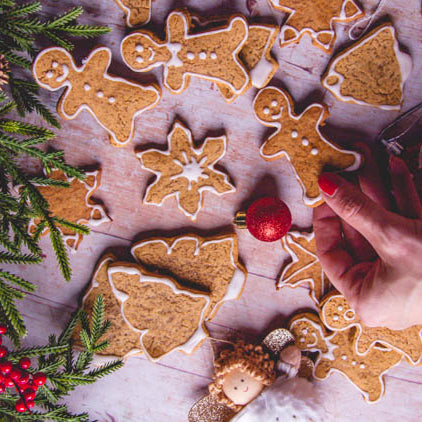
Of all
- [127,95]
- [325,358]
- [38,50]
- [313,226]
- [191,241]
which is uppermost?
[38,50]

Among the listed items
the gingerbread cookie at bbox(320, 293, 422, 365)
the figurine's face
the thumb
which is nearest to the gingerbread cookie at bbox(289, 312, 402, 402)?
the gingerbread cookie at bbox(320, 293, 422, 365)

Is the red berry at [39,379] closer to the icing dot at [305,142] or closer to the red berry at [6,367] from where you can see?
the red berry at [6,367]

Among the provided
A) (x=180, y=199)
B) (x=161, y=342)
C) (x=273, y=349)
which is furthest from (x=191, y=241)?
(x=273, y=349)

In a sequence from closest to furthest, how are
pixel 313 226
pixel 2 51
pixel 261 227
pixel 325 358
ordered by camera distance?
pixel 2 51 < pixel 261 227 < pixel 313 226 < pixel 325 358

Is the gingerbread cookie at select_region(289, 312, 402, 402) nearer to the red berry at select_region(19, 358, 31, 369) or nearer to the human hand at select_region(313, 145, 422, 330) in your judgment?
the human hand at select_region(313, 145, 422, 330)

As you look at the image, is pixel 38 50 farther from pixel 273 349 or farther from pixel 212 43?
pixel 273 349

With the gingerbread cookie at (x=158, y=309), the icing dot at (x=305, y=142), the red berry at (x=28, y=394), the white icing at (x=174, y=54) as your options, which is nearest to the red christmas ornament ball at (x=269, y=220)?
the icing dot at (x=305, y=142)
